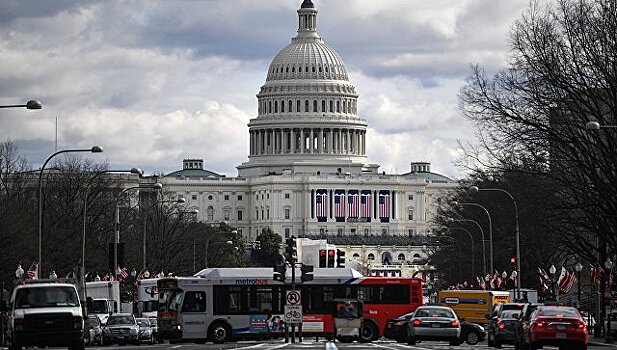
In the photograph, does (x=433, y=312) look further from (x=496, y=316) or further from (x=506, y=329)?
(x=496, y=316)

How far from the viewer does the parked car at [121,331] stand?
72.1 m

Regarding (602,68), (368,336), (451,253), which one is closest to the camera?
(602,68)

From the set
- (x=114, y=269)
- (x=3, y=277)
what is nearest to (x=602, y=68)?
(x=3, y=277)

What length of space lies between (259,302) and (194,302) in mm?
2457

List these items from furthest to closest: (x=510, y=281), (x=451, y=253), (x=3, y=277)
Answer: (x=451, y=253), (x=510, y=281), (x=3, y=277)

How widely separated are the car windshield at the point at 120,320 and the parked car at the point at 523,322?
1874 cm

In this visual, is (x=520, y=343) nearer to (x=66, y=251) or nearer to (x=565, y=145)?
(x=565, y=145)

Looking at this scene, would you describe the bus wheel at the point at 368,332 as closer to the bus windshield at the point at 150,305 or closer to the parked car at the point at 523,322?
the parked car at the point at 523,322

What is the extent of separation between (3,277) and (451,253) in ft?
243

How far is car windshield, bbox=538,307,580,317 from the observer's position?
5366 cm

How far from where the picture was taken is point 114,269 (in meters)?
97.2

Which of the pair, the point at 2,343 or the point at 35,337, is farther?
the point at 2,343

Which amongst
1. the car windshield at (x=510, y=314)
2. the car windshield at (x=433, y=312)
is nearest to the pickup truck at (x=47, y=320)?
the car windshield at (x=433, y=312)

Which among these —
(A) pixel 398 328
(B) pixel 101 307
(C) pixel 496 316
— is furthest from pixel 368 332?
(B) pixel 101 307
